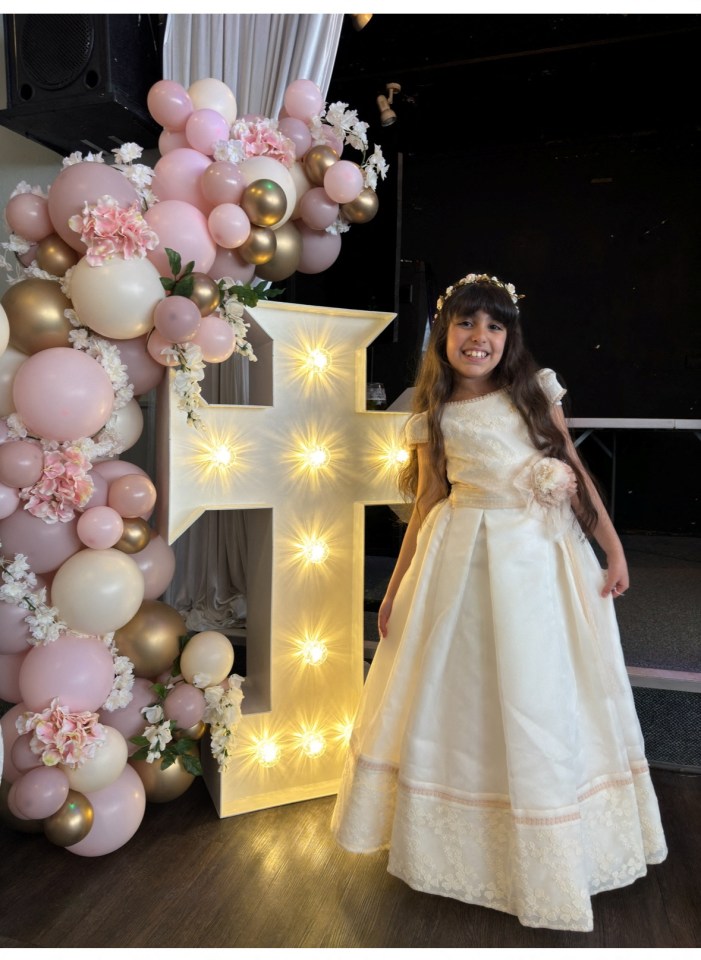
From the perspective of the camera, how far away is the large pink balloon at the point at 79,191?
5.33 feet

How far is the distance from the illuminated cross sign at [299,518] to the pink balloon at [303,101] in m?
0.60

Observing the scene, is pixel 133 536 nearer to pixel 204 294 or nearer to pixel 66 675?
pixel 66 675

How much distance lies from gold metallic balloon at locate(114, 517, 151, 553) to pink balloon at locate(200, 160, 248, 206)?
91cm

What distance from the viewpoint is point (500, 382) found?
182 centimetres

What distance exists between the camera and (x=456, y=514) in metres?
1.74

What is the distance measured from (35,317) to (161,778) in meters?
1.34

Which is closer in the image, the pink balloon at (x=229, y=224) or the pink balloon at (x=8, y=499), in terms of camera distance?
the pink balloon at (x=8, y=499)

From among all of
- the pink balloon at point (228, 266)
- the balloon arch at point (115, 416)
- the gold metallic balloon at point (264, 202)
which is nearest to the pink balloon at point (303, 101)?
the balloon arch at point (115, 416)

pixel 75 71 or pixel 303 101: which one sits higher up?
pixel 75 71

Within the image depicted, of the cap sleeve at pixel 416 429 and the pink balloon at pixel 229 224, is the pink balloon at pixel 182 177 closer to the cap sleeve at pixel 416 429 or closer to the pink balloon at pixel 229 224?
Result: the pink balloon at pixel 229 224

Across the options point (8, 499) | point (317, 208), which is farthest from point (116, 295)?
point (317, 208)

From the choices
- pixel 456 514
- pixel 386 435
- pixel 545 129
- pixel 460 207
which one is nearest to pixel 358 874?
pixel 456 514

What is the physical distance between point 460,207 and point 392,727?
4.58m
